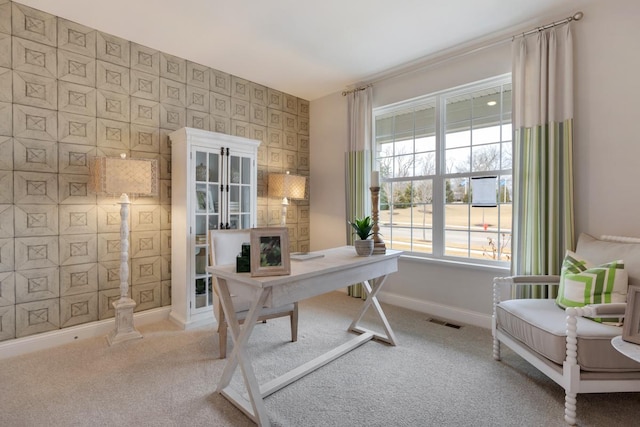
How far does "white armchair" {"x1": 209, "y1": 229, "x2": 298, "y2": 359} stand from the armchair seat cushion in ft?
5.42

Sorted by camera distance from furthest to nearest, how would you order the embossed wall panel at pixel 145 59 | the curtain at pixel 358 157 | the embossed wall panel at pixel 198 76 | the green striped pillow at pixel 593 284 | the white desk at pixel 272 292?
the curtain at pixel 358 157 → the embossed wall panel at pixel 198 76 → the embossed wall panel at pixel 145 59 → the green striped pillow at pixel 593 284 → the white desk at pixel 272 292

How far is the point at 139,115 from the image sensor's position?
3.07m

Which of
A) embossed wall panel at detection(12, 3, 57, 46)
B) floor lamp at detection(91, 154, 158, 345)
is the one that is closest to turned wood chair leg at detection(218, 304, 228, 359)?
floor lamp at detection(91, 154, 158, 345)

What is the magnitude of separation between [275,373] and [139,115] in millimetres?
2733

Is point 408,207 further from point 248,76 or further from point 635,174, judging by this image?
point 248,76

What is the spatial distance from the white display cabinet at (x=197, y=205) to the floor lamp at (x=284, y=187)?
1.87ft

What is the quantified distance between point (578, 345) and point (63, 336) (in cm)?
377

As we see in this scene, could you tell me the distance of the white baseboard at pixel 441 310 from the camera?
305cm

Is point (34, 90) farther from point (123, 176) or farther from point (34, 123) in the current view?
point (123, 176)

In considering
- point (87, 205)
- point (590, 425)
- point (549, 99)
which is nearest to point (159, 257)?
point (87, 205)

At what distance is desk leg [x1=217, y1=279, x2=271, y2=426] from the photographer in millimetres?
1628

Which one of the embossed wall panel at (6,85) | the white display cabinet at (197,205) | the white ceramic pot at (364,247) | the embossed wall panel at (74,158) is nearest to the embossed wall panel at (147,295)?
the white display cabinet at (197,205)

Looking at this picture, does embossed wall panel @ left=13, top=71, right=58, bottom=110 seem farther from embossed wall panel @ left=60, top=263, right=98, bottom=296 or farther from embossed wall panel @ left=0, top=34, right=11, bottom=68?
embossed wall panel @ left=60, top=263, right=98, bottom=296

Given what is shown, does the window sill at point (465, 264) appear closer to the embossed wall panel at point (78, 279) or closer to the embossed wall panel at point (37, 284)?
the embossed wall panel at point (78, 279)
